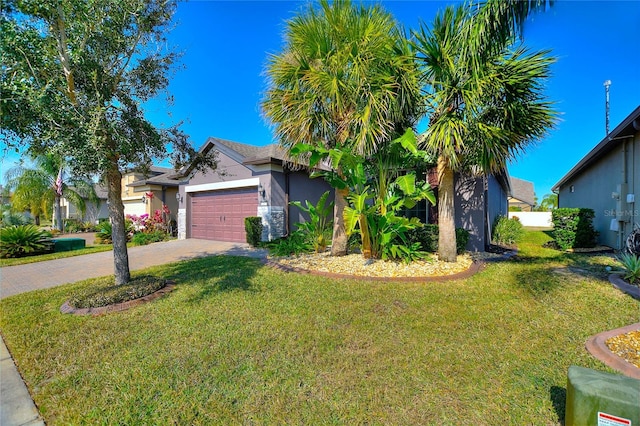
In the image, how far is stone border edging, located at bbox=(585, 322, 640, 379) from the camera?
9.02 ft

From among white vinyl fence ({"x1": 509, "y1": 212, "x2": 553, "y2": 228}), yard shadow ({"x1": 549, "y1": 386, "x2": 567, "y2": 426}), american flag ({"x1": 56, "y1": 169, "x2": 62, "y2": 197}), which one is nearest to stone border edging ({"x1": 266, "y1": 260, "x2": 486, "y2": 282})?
yard shadow ({"x1": 549, "y1": 386, "x2": 567, "y2": 426})

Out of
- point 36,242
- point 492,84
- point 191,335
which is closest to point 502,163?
point 492,84

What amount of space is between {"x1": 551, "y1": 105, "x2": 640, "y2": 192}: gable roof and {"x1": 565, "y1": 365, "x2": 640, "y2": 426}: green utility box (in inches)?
318

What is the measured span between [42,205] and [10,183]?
7.59 ft

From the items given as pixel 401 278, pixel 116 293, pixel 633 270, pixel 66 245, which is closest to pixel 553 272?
pixel 633 270

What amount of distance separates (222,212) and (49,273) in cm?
674

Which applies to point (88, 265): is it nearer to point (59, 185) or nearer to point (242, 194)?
point (242, 194)

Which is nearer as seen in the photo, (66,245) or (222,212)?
(66,245)

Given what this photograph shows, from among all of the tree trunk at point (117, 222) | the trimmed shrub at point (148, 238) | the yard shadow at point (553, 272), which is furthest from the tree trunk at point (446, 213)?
the trimmed shrub at point (148, 238)

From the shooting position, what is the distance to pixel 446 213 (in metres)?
7.45

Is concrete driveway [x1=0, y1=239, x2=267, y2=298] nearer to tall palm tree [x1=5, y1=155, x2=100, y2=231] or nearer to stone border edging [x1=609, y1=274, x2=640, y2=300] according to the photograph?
stone border edging [x1=609, y1=274, x2=640, y2=300]

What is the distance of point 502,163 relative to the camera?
6.85m

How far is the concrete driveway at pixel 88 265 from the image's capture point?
6.75m

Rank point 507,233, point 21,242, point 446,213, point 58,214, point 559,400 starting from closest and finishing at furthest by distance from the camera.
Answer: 1. point 559,400
2. point 446,213
3. point 21,242
4. point 507,233
5. point 58,214
